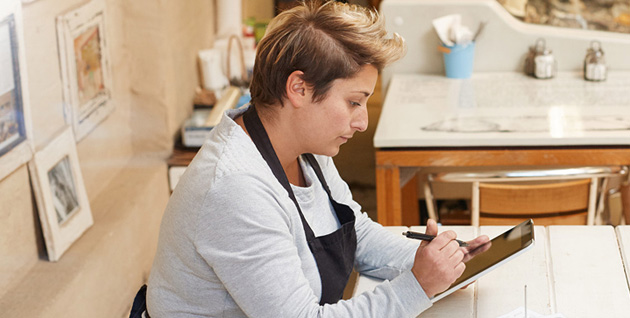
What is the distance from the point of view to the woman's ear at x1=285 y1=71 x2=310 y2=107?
1486 millimetres

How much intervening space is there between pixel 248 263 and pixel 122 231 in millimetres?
1558

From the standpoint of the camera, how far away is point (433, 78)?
3842mm

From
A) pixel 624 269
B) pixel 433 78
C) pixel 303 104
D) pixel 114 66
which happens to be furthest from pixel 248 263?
pixel 433 78

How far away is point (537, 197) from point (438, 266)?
112 cm

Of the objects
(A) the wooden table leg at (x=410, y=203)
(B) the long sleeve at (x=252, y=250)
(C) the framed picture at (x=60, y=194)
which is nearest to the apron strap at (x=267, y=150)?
(B) the long sleeve at (x=252, y=250)

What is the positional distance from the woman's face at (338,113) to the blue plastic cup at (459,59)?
2264mm

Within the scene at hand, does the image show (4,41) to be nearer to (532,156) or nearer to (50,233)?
(50,233)

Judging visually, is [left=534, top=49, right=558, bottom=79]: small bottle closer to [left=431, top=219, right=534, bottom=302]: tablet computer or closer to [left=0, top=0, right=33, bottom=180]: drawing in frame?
[left=431, top=219, right=534, bottom=302]: tablet computer

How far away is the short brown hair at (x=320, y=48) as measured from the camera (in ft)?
4.85

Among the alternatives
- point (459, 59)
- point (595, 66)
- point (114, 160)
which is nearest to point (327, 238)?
point (114, 160)

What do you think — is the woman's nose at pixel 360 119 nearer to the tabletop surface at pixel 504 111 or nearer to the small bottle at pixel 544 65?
the tabletop surface at pixel 504 111

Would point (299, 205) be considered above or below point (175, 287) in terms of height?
above

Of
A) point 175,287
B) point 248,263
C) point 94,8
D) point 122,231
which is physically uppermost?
point 94,8

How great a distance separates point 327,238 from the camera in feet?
5.39
